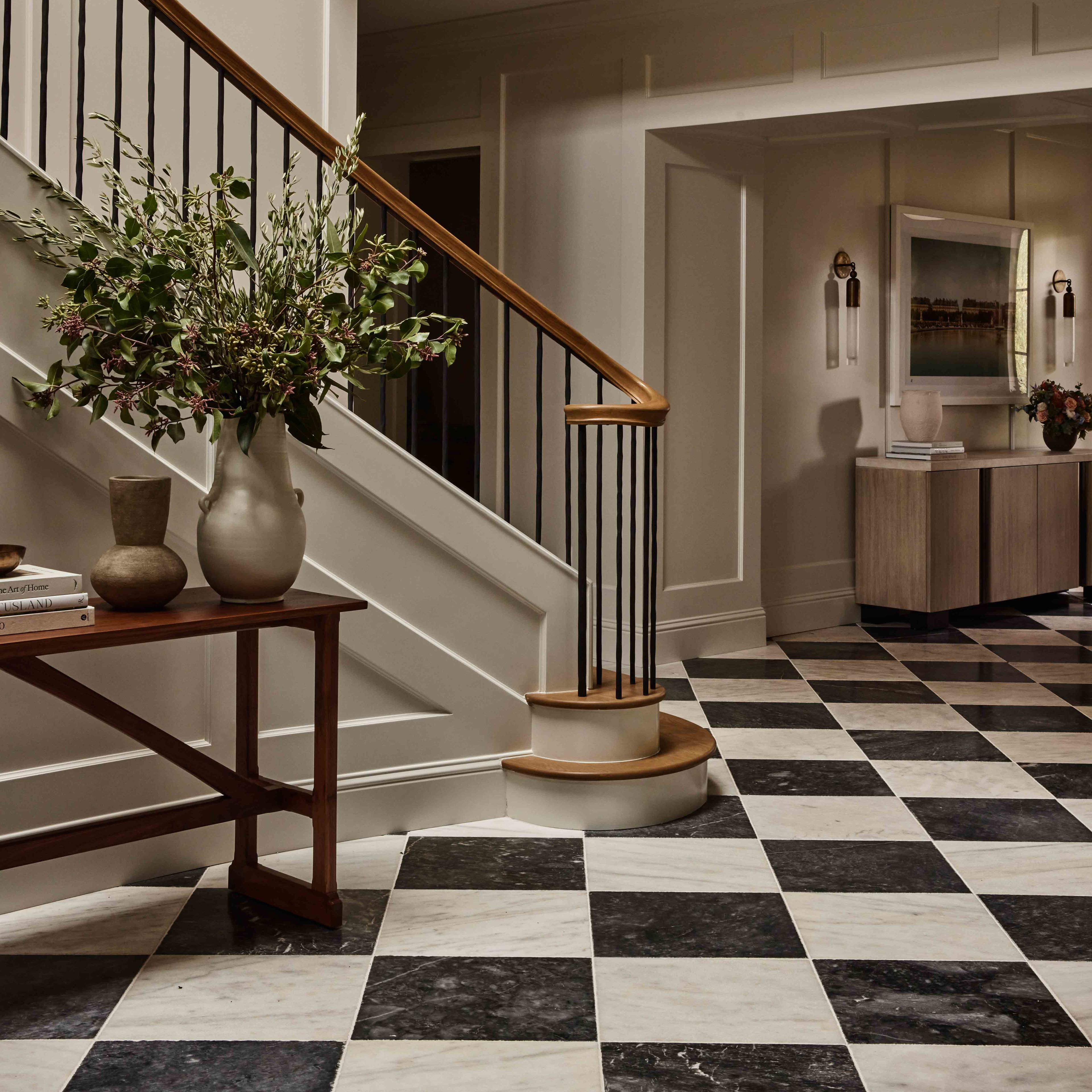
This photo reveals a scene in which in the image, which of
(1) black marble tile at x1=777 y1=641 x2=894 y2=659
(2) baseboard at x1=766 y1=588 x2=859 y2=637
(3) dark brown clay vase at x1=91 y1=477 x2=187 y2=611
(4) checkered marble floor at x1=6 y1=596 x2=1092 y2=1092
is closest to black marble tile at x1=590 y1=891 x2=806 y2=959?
(4) checkered marble floor at x1=6 y1=596 x2=1092 y2=1092

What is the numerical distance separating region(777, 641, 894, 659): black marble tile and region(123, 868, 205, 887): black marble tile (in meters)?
3.26

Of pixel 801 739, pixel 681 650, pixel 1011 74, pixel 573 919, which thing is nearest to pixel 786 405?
pixel 681 650

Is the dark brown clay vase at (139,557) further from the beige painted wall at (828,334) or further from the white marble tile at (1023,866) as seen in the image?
the beige painted wall at (828,334)

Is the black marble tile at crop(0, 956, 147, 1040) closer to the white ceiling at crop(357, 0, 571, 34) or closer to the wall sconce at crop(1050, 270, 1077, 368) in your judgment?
the white ceiling at crop(357, 0, 571, 34)

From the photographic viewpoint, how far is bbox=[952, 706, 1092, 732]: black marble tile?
14.3ft

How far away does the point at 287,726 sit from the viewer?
3.06 metres

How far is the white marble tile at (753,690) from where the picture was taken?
4770 mm

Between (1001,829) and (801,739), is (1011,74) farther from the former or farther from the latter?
(1001,829)

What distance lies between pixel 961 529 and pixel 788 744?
253 cm

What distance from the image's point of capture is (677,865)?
3010 mm

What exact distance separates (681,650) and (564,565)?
214 cm

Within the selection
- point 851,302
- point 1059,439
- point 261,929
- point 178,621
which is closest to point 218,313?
point 178,621

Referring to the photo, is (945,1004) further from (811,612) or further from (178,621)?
(811,612)

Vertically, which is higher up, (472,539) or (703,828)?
(472,539)
